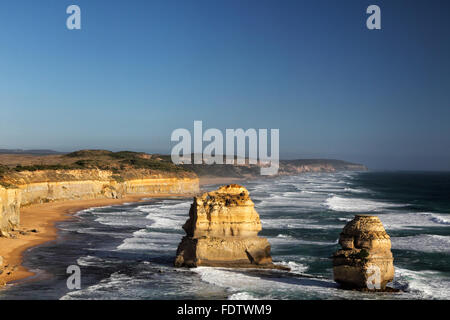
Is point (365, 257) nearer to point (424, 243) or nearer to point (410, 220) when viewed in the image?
point (424, 243)

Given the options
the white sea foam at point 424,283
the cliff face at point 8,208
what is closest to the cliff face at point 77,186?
the cliff face at point 8,208

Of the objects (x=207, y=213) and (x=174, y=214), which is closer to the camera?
(x=207, y=213)

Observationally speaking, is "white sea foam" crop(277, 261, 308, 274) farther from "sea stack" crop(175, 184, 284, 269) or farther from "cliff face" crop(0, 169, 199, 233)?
"cliff face" crop(0, 169, 199, 233)

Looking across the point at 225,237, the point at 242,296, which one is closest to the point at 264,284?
the point at 242,296

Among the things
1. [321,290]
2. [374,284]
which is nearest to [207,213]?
[321,290]
